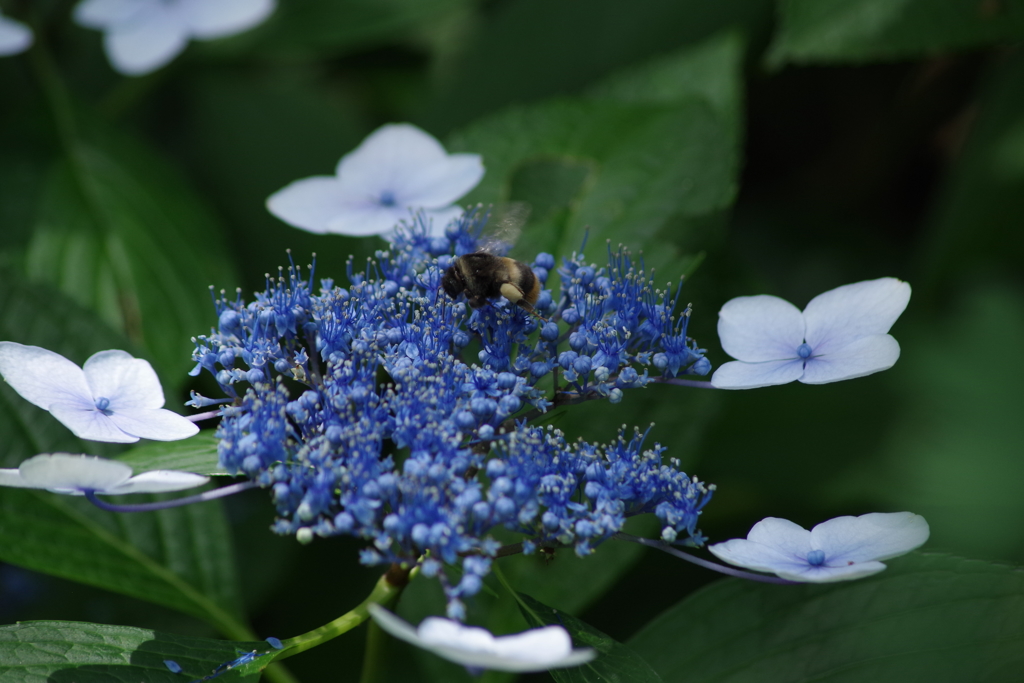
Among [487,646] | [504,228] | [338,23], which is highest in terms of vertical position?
[338,23]

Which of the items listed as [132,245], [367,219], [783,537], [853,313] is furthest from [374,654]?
[132,245]

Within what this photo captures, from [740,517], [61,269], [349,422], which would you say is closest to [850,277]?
[740,517]

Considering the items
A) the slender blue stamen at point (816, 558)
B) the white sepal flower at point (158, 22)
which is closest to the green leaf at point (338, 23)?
the white sepal flower at point (158, 22)

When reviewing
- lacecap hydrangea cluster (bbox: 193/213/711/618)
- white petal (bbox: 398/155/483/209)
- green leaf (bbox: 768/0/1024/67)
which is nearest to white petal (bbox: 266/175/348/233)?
white petal (bbox: 398/155/483/209)

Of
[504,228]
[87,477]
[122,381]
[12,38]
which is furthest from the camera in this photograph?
[12,38]

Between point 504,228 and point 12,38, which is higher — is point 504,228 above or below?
below

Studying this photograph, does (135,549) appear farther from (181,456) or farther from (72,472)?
(72,472)

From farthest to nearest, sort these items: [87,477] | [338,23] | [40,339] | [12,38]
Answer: [338,23], [12,38], [40,339], [87,477]
